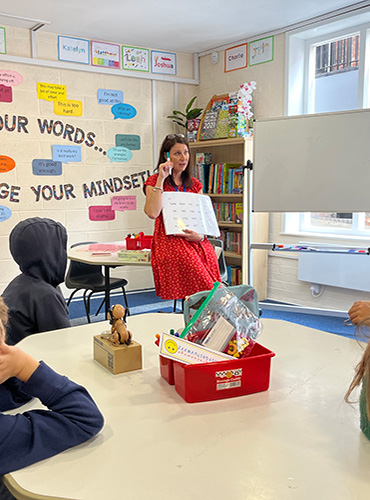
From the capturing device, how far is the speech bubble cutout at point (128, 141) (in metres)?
4.99

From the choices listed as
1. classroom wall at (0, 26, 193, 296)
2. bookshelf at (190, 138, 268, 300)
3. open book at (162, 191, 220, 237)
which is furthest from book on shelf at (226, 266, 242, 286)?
open book at (162, 191, 220, 237)

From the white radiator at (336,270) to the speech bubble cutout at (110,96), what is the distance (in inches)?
94.2

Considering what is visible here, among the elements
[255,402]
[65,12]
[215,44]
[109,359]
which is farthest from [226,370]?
[215,44]

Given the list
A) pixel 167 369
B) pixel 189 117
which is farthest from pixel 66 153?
pixel 167 369

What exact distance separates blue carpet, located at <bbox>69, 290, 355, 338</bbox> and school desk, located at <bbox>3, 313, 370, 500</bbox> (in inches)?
100

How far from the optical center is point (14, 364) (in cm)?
95

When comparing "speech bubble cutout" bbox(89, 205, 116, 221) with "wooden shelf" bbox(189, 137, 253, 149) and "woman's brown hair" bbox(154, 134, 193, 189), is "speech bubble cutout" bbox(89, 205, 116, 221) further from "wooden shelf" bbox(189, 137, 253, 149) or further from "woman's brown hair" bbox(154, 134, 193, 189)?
"woman's brown hair" bbox(154, 134, 193, 189)

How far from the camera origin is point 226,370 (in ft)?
3.64

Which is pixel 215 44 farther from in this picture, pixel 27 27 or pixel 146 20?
pixel 27 27

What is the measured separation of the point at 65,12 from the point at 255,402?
3.80m

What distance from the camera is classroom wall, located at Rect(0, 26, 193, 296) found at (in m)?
4.38

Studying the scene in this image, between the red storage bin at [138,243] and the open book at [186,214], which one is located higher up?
the open book at [186,214]

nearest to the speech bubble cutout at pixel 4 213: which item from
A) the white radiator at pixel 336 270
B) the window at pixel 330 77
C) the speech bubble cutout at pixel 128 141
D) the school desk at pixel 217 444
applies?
the speech bubble cutout at pixel 128 141

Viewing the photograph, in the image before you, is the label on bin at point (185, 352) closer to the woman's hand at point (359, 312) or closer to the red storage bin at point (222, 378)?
the red storage bin at point (222, 378)
